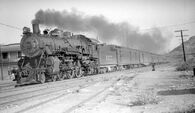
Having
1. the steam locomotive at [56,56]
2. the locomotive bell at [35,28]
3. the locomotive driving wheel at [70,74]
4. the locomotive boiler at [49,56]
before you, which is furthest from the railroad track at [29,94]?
the locomotive driving wheel at [70,74]

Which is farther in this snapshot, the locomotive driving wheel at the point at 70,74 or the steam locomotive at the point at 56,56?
the locomotive driving wheel at the point at 70,74

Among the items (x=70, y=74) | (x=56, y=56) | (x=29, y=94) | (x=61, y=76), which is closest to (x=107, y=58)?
(x=70, y=74)

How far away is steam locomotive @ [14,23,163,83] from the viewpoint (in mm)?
16328

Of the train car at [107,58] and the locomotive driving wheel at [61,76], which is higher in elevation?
the train car at [107,58]

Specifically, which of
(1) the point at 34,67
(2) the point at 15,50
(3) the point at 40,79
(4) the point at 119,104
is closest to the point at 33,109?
(4) the point at 119,104

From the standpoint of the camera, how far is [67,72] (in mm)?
19016

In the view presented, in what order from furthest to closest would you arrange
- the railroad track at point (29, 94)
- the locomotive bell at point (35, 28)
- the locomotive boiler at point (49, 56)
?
the locomotive bell at point (35, 28), the locomotive boiler at point (49, 56), the railroad track at point (29, 94)

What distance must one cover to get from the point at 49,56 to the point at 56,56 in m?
0.85

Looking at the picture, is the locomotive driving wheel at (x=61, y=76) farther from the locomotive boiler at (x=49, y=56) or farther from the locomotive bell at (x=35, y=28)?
the locomotive bell at (x=35, y=28)

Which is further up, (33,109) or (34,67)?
(34,67)

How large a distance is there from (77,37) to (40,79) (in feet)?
28.9

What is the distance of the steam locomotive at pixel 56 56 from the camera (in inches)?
643

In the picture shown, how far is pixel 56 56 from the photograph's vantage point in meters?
17.9

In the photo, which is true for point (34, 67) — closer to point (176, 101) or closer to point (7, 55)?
point (176, 101)
